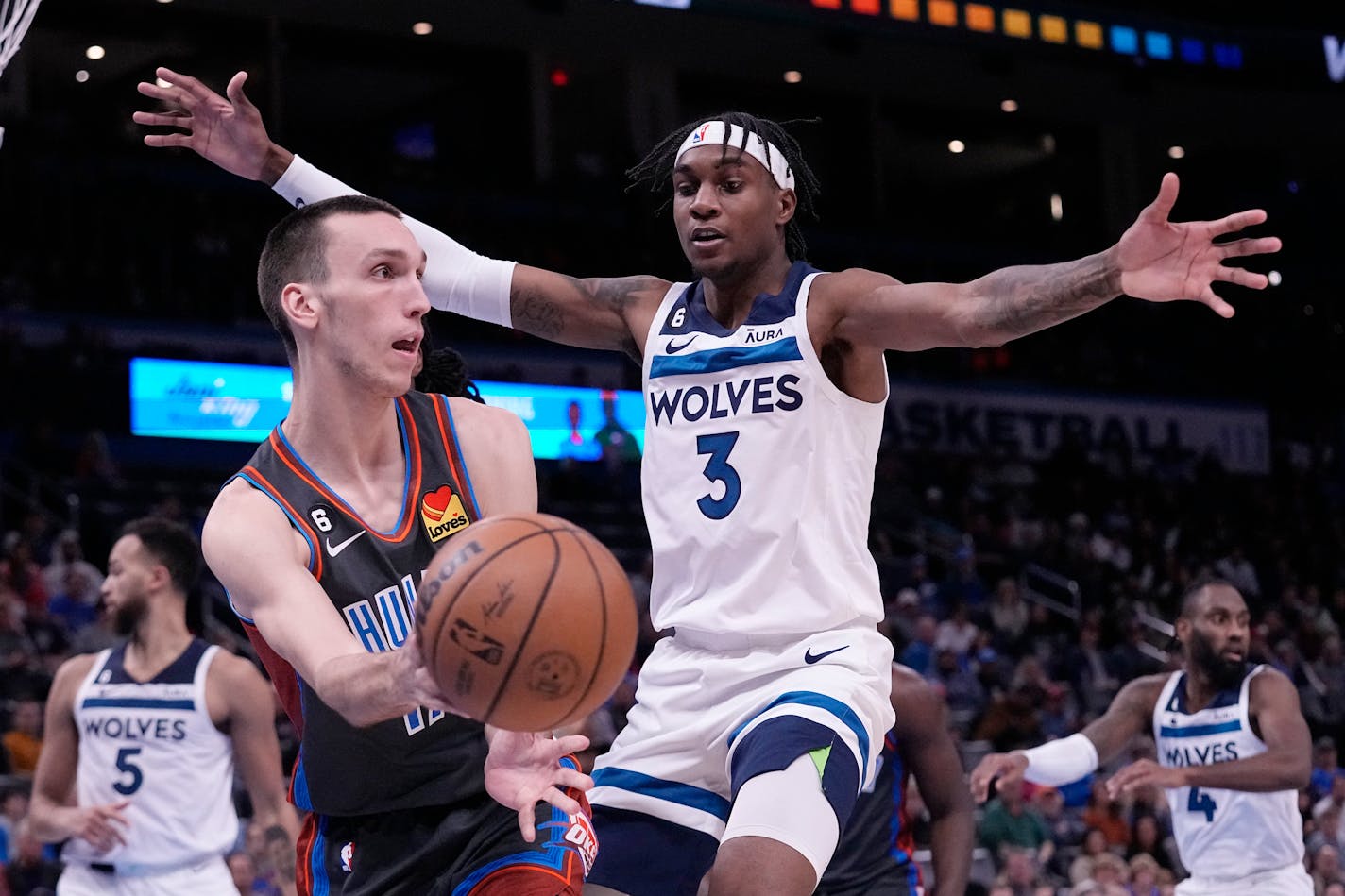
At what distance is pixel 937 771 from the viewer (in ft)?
18.0

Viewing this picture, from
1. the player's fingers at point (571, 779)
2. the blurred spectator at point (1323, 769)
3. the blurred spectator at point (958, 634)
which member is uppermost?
the player's fingers at point (571, 779)

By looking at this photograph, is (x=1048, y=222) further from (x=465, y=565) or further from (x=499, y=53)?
(x=465, y=565)

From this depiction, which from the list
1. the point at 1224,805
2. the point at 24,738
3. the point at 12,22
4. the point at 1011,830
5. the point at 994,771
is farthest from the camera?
the point at 1011,830

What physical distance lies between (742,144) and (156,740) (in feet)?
11.4

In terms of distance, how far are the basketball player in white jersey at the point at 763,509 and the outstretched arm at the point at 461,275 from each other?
160mm

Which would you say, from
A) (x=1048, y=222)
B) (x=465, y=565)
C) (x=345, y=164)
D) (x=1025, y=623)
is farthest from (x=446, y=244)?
(x=1048, y=222)

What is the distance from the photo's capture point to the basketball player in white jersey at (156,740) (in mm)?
6379

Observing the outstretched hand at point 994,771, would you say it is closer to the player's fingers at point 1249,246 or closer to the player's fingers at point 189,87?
the player's fingers at point 1249,246

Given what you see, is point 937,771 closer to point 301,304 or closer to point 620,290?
point 620,290

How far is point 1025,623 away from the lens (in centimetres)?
1622

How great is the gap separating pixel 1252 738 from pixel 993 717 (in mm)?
6560

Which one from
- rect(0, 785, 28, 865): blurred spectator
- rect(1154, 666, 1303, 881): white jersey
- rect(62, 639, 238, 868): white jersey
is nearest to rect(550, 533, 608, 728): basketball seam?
rect(62, 639, 238, 868): white jersey

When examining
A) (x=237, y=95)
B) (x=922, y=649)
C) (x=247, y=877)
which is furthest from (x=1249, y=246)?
(x=922, y=649)

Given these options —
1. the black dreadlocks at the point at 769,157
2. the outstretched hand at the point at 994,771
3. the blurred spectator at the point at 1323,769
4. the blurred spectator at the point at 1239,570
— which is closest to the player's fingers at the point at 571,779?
the black dreadlocks at the point at 769,157
